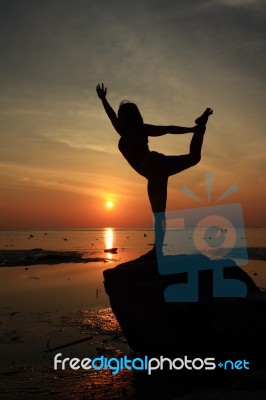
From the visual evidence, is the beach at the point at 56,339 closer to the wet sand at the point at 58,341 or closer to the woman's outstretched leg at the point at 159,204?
the wet sand at the point at 58,341

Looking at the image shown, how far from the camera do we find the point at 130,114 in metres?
Result: 9.32

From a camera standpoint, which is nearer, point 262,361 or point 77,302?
point 262,361

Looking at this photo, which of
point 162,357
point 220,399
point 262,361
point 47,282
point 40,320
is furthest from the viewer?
point 47,282

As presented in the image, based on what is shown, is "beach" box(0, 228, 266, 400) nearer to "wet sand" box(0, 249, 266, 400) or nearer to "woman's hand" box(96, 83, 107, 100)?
"wet sand" box(0, 249, 266, 400)

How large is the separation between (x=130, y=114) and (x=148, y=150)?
0.99 metres

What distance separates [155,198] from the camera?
9695mm

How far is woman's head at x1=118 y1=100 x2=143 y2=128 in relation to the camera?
9.32 meters

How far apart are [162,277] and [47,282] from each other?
1760 centimetres

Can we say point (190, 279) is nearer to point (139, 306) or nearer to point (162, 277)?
point (162, 277)

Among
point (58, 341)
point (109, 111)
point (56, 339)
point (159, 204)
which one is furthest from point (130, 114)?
point (56, 339)

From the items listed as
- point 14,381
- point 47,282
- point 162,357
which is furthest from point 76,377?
point 47,282

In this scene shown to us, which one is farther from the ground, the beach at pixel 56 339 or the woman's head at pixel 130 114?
the woman's head at pixel 130 114

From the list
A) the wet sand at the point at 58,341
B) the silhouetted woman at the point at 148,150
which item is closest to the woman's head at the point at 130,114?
the silhouetted woman at the point at 148,150

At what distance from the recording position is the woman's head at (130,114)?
9.32 metres
